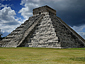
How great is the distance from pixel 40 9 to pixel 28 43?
1178 cm

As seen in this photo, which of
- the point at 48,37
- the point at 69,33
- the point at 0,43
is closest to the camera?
the point at 48,37

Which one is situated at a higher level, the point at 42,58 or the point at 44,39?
the point at 44,39

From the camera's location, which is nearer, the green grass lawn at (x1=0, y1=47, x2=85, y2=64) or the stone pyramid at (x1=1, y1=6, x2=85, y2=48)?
the green grass lawn at (x1=0, y1=47, x2=85, y2=64)

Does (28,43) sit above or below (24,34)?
below

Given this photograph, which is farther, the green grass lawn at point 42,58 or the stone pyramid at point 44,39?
the stone pyramid at point 44,39

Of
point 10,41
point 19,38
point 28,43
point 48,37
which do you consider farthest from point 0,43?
point 48,37

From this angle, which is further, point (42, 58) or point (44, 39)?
point (44, 39)

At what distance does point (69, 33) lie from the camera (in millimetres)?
19266

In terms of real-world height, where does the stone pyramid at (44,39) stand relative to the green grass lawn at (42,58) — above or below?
above

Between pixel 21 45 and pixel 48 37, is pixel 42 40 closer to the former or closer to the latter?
pixel 48 37

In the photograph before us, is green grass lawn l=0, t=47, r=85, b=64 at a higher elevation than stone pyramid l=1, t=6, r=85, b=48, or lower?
lower

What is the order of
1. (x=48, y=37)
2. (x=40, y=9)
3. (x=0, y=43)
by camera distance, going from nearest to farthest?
(x=48, y=37), (x=0, y=43), (x=40, y=9)

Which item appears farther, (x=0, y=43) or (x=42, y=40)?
(x=0, y=43)

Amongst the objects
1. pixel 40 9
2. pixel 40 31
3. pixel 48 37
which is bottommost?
pixel 48 37
